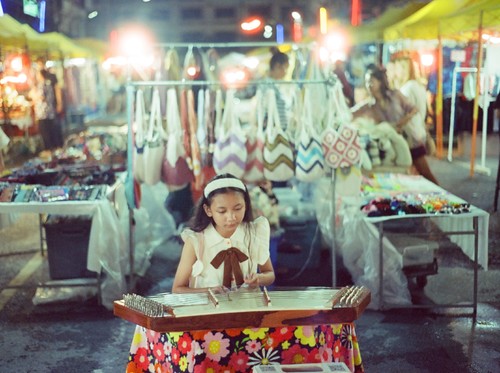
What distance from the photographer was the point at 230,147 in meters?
5.97

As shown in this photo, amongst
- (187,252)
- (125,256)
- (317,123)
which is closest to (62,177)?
(125,256)

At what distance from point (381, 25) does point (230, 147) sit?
8306mm

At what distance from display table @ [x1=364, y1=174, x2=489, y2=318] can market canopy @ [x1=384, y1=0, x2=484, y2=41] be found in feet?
11.4

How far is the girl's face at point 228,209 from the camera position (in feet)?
12.0

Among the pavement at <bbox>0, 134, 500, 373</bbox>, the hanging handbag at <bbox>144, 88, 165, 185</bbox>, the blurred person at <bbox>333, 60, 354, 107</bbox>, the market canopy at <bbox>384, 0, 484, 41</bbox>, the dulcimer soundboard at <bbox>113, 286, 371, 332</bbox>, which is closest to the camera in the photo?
the dulcimer soundboard at <bbox>113, 286, 371, 332</bbox>

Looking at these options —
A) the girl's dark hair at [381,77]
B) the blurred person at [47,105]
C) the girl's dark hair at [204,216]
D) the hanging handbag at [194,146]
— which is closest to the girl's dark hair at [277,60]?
the girl's dark hair at [381,77]

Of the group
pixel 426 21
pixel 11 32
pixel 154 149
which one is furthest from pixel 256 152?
pixel 11 32

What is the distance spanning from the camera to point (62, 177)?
6938 millimetres

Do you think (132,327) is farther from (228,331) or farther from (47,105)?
(47,105)

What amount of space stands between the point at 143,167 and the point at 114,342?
5.13 ft

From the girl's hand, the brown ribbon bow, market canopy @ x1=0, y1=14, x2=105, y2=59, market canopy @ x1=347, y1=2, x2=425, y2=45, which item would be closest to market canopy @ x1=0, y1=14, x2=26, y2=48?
market canopy @ x1=0, y1=14, x2=105, y2=59

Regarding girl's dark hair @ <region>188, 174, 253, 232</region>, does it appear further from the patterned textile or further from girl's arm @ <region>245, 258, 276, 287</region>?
the patterned textile

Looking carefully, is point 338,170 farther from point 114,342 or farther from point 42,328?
point 42,328

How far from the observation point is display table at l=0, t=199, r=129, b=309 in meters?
5.95
